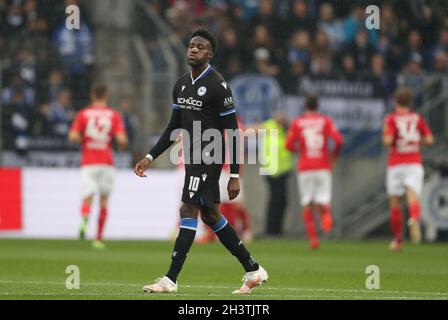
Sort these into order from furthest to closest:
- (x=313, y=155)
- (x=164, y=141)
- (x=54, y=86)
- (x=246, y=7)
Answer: (x=246, y=7), (x=54, y=86), (x=313, y=155), (x=164, y=141)

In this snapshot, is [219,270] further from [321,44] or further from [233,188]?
[321,44]

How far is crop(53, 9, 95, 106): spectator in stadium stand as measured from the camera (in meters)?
22.3

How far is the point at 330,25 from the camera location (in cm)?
2508

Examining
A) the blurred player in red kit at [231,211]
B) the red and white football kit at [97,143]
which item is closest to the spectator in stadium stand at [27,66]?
the red and white football kit at [97,143]

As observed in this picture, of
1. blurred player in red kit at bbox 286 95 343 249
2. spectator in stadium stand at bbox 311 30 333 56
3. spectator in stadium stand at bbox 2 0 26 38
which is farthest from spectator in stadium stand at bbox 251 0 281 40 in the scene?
blurred player in red kit at bbox 286 95 343 249

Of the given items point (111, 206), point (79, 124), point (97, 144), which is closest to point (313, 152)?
point (97, 144)

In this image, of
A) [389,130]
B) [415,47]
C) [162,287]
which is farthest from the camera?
[415,47]

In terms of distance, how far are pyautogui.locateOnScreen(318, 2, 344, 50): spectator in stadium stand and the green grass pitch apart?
5.79 metres

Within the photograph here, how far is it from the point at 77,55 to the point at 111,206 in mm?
3116

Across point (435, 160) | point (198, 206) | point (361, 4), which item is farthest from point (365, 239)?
point (198, 206)

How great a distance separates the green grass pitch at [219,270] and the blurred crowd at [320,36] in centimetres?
428

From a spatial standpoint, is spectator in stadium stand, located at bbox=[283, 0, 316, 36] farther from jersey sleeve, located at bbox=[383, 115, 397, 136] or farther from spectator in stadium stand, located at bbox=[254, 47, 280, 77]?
jersey sleeve, located at bbox=[383, 115, 397, 136]

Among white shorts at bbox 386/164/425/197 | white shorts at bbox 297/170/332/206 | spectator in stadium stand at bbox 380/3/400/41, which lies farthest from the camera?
spectator in stadium stand at bbox 380/3/400/41
